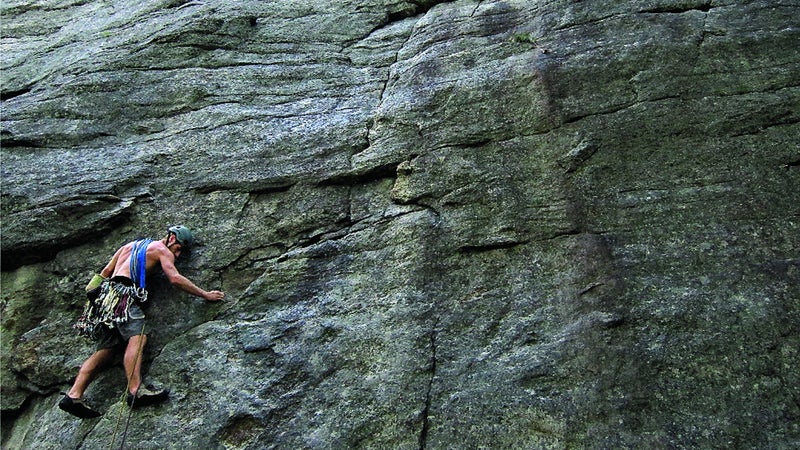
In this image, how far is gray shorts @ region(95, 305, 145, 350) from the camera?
796cm

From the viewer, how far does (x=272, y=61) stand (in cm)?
1171

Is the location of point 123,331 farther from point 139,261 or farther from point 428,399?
point 428,399

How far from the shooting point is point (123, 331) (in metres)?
7.95

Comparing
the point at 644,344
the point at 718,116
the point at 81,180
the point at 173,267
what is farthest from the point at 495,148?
the point at 81,180

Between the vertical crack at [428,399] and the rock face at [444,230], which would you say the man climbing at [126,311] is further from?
the vertical crack at [428,399]

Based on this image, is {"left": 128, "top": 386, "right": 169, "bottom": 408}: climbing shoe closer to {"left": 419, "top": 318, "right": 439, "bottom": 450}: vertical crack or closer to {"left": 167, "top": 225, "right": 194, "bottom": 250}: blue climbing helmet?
{"left": 167, "top": 225, "right": 194, "bottom": 250}: blue climbing helmet

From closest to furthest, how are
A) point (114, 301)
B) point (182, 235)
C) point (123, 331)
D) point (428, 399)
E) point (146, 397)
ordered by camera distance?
point (428, 399), point (146, 397), point (123, 331), point (114, 301), point (182, 235)

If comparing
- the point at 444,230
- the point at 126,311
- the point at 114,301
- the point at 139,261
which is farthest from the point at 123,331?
the point at 444,230

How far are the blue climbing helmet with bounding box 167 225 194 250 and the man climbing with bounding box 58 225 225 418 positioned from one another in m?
0.01

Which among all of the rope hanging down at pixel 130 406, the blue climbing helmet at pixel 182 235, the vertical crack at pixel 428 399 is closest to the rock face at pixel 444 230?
the vertical crack at pixel 428 399

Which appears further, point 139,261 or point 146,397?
point 139,261

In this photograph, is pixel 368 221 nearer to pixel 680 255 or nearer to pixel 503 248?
pixel 503 248

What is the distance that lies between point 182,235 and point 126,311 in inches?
47.0

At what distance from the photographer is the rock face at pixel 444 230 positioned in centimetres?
659
